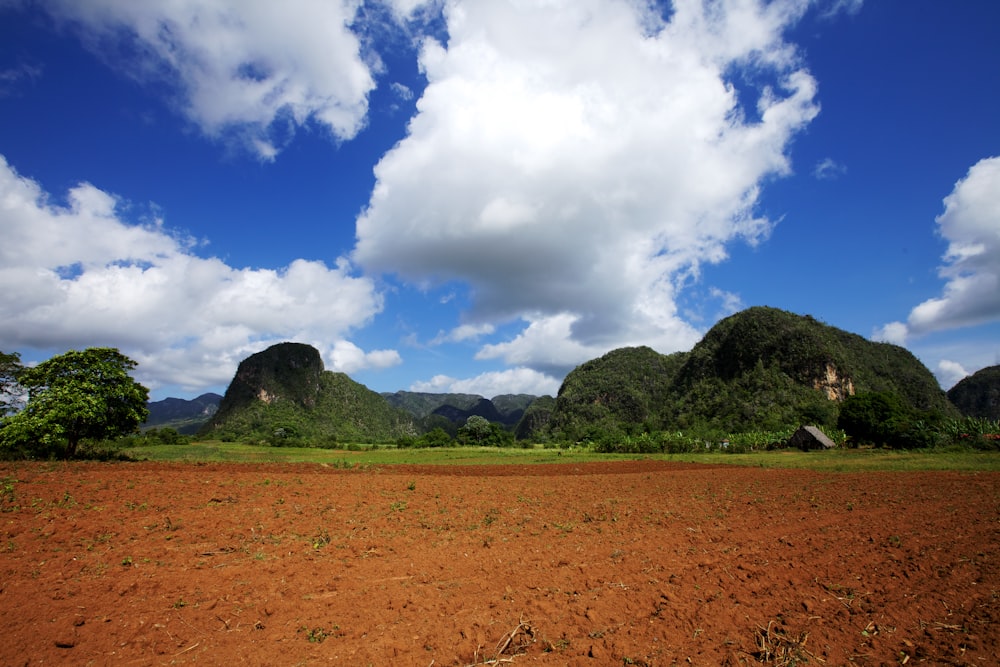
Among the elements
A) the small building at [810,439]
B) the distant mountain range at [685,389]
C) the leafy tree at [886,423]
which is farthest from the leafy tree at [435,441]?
the leafy tree at [886,423]

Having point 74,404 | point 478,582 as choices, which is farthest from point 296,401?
point 478,582

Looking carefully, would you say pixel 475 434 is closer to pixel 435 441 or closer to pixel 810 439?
pixel 435 441

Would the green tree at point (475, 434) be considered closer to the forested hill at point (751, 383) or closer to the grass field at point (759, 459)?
the forested hill at point (751, 383)

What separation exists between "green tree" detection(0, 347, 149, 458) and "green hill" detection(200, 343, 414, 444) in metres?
74.0

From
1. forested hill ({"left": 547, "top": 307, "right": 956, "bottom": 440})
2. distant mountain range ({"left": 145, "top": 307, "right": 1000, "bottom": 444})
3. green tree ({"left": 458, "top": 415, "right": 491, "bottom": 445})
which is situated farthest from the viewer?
distant mountain range ({"left": 145, "top": 307, "right": 1000, "bottom": 444})

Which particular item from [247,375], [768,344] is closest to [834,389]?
[768,344]

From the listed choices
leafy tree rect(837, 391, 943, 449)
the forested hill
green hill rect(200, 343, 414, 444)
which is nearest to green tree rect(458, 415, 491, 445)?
the forested hill

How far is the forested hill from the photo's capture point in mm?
81562

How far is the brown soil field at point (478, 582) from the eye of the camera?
5.55 metres

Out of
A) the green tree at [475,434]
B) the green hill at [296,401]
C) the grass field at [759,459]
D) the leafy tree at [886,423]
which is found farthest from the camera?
the green hill at [296,401]

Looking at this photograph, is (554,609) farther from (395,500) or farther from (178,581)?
(395,500)

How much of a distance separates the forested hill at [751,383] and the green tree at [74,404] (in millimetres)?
68226

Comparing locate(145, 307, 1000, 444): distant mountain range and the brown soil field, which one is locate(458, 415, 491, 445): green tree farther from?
the brown soil field

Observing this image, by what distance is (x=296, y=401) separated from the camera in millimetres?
119688
